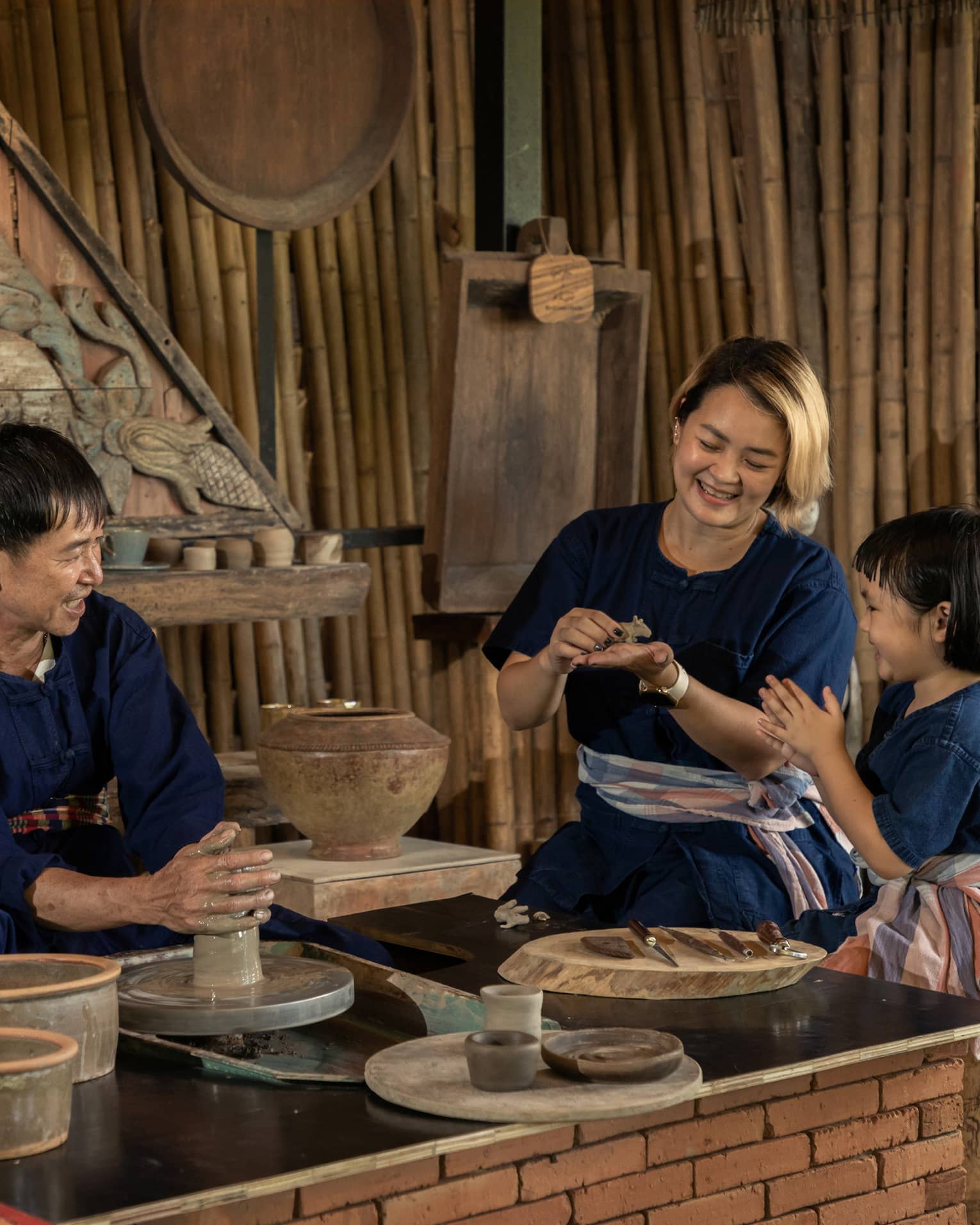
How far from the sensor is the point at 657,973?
89.0 inches

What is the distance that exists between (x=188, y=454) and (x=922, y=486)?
7.02ft

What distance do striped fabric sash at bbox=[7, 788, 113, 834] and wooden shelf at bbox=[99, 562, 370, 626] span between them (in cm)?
119

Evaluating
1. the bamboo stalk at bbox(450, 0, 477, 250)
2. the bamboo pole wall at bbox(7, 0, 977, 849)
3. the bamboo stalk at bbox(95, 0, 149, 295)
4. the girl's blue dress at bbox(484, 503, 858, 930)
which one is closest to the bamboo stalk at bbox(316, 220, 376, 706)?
the bamboo pole wall at bbox(7, 0, 977, 849)

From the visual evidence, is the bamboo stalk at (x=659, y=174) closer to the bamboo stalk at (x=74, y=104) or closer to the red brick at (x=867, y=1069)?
the bamboo stalk at (x=74, y=104)

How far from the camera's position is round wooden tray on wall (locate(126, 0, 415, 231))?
4.12 m

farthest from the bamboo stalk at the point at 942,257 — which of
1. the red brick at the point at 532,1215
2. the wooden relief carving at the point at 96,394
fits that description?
the red brick at the point at 532,1215

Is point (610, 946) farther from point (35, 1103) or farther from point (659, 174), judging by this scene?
point (659, 174)

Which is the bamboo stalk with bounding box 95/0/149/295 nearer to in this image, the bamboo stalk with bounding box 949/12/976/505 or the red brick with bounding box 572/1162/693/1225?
the bamboo stalk with bounding box 949/12/976/505

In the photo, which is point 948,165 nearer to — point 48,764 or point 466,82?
point 466,82

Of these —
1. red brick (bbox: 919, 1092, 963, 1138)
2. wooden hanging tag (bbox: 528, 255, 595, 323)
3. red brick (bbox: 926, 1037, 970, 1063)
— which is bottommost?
red brick (bbox: 919, 1092, 963, 1138)

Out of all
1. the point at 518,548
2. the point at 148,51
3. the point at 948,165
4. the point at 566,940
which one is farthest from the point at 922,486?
the point at 566,940

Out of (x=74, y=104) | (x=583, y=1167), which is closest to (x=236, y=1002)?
(x=583, y=1167)

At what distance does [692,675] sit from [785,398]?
0.55 meters

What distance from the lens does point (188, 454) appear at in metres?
4.21
